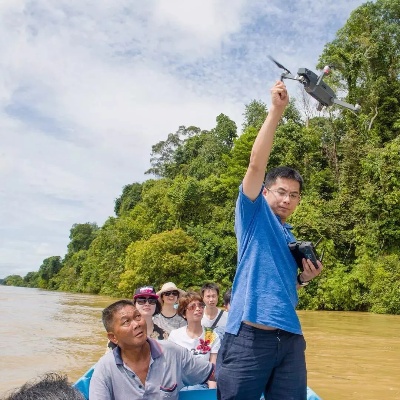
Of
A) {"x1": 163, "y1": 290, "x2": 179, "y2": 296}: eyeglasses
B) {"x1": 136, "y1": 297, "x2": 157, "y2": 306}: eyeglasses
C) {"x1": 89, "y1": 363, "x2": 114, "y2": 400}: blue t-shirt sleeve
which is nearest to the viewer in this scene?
{"x1": 89, "y1": 363, "x2": 114, "y2": 400}: blue t-shirt sleeve

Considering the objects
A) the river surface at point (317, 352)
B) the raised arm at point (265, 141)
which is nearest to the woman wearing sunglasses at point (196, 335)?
the river surface at point (317, 352)

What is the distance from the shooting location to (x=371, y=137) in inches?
850

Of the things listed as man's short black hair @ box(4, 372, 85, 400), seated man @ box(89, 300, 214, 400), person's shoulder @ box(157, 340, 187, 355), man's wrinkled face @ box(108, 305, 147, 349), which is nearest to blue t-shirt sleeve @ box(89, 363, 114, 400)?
seated man @ box(89, 300, 214, 400)

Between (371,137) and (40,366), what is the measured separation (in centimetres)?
1827

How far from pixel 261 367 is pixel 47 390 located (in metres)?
0.80

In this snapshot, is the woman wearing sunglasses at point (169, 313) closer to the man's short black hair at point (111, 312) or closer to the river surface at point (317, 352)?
the river surface at point (317, 352)

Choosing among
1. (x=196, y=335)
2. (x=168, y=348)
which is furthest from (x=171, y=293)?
(x=168, y=348)

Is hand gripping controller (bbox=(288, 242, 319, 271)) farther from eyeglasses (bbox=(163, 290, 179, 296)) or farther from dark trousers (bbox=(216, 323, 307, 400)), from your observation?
eyeglasses (bbox=(163, 290, 179, 296))

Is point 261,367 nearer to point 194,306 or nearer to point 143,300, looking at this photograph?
point 194,306

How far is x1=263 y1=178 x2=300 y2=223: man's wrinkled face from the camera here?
6.37 feet

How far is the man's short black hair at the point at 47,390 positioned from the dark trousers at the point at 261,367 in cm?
65

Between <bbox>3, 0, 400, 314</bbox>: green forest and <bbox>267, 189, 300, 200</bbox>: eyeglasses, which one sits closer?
<bbox>267, 189, 300, 200</bbox>: eyeglasses

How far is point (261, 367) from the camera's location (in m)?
1.74

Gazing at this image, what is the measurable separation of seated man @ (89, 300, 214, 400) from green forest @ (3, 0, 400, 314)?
15383 mm
